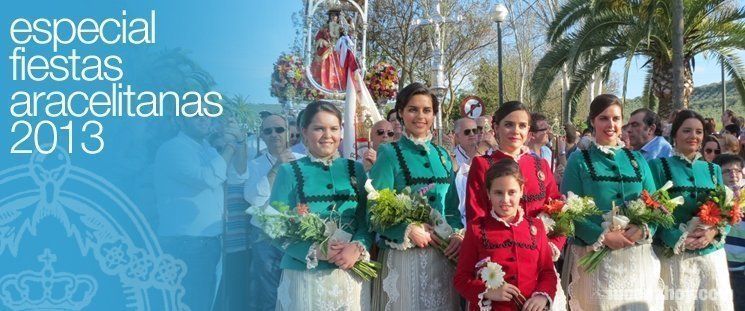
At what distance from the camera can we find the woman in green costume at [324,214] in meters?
3.81

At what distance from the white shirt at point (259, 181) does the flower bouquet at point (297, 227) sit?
0.94 metres

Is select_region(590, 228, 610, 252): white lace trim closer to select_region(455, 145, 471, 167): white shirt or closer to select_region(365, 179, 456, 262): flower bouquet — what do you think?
select_region(365, 179, 456, 262): flower bouquet

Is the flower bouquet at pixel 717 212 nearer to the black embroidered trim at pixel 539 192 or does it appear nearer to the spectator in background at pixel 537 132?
the black embroidered trim at pixel 539 192

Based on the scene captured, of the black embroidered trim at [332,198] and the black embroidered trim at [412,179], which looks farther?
the black embroidered trim at [412,179]

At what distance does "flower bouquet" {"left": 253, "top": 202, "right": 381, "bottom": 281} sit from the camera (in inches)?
145

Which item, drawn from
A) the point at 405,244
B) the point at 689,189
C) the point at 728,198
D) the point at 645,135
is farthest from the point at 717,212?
the point at 405,244

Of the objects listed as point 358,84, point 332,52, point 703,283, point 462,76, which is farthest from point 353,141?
point 462,76

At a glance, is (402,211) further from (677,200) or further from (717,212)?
(717,212)

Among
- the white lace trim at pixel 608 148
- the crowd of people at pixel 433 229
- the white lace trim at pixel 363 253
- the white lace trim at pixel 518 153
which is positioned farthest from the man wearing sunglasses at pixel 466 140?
the white lace trim at pixel 363 253

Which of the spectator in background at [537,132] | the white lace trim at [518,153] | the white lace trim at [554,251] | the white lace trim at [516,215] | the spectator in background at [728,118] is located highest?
the spectator in background at [728,118]

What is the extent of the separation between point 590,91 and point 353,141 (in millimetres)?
23813

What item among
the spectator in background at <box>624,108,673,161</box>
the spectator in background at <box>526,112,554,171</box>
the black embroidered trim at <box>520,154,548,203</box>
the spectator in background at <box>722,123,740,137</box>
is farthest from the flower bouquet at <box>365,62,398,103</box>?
the black embroidered trim at <box>520,154,548,203</box>

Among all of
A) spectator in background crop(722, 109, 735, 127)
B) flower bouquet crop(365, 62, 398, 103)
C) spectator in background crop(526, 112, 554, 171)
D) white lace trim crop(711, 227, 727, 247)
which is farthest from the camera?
flower bouquet crop(365, 62, 398, 103)

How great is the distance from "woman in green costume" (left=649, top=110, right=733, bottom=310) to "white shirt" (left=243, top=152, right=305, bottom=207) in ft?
8.11
